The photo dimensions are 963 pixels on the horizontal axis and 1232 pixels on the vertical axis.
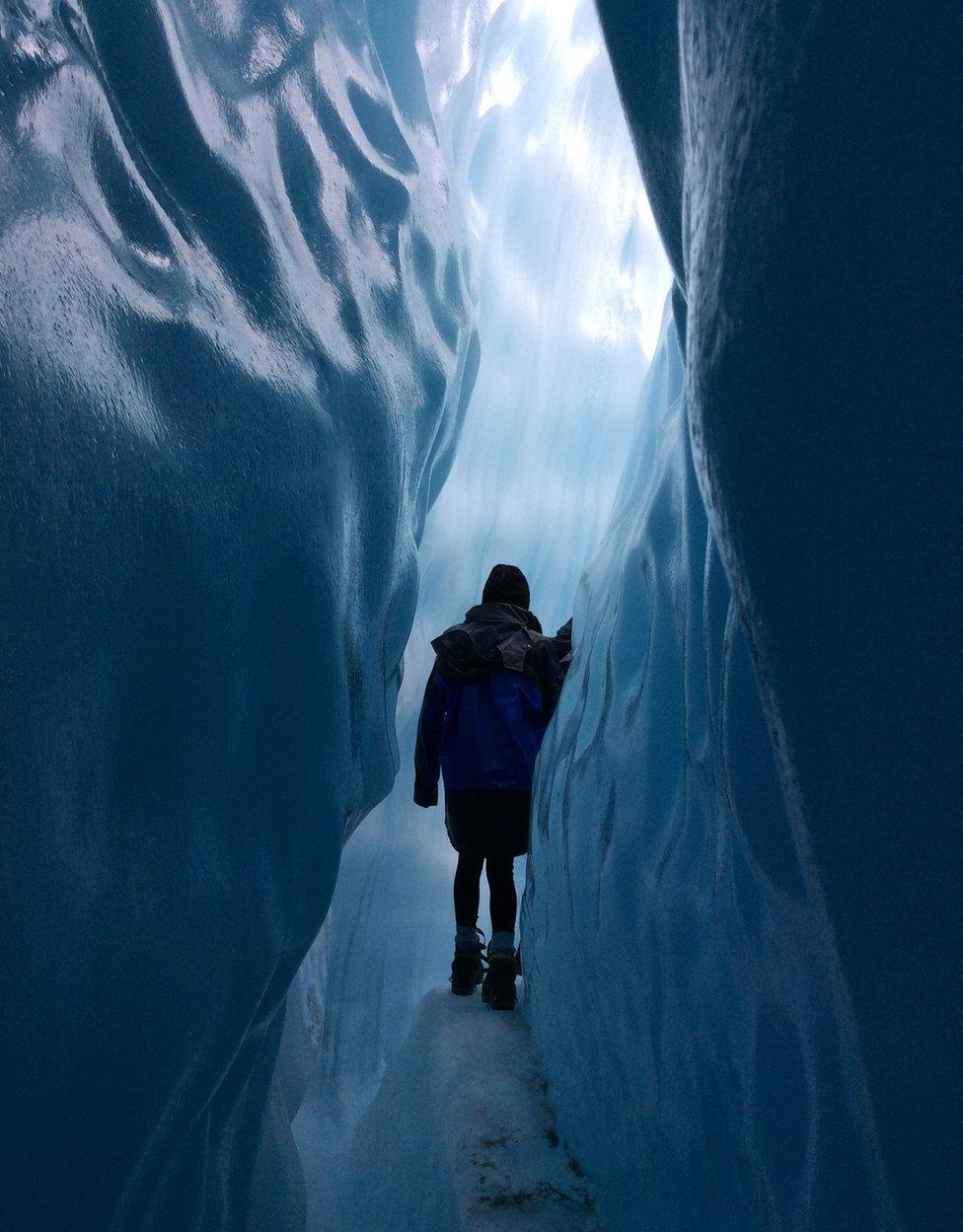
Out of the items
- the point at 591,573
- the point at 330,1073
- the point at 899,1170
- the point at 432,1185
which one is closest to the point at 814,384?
the point at 899,1170

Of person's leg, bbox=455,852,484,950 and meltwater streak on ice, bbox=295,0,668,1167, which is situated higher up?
meltwater streak on ice, bbox=295,0,668,1167

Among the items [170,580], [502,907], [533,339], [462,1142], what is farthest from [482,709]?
[533,339]

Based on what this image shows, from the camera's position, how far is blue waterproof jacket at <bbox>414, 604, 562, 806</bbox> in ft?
7.67

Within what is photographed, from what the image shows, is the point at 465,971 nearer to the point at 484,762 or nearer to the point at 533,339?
the point at 484,762

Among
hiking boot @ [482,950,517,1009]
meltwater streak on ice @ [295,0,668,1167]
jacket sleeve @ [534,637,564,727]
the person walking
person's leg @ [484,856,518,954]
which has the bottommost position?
hiking boot @ [482,950,517,1009]

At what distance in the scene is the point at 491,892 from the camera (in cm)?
232

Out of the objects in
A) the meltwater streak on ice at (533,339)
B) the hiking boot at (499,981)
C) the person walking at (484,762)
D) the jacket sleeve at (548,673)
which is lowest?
the hiking boot at (499,981)

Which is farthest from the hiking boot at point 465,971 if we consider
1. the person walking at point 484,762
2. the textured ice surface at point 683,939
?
the textured ice surface at point 683,939

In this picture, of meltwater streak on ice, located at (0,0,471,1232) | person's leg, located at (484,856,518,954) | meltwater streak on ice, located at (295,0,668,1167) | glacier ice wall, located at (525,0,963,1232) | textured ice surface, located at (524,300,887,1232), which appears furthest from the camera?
meltwater streak on ice, located at (295,0,668,1167)

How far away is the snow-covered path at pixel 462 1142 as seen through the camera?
1.54m

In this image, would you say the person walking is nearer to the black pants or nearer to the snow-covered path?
the black pants

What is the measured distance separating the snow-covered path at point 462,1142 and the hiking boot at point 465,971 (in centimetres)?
2

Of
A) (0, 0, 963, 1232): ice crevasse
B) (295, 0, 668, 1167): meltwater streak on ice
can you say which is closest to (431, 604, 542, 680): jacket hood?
(0, 0, 963, 1232): ice crevasse

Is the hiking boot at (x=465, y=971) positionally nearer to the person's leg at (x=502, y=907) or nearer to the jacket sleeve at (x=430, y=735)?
the person's leg at (x=502, y=907)
